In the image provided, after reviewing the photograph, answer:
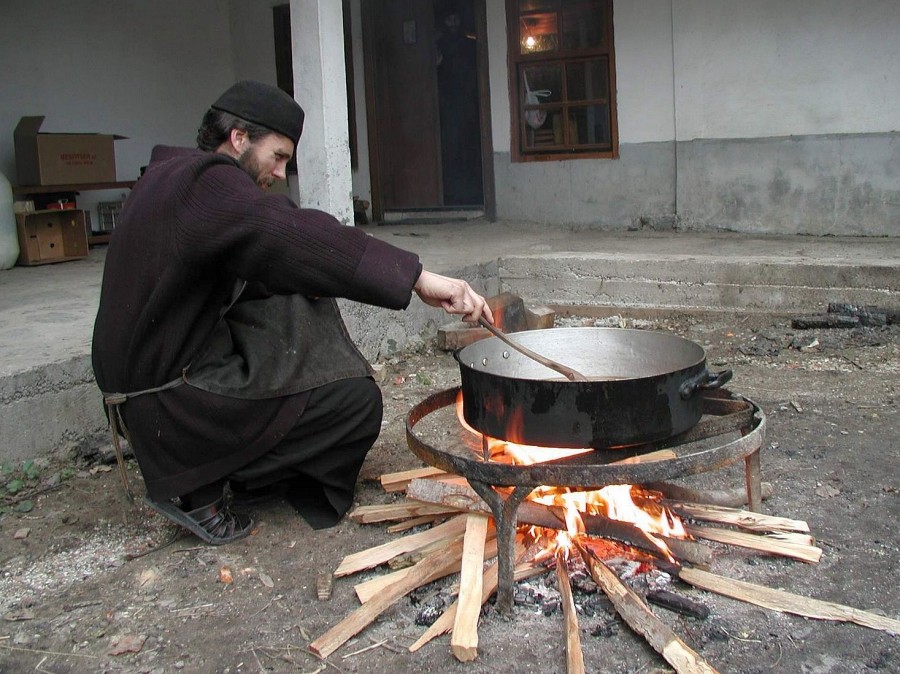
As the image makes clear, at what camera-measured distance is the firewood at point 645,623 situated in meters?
2.32

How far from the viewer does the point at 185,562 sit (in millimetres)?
3158

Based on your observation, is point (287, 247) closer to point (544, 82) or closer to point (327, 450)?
point (327, 450)

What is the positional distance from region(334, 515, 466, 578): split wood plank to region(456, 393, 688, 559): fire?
281 millimetres

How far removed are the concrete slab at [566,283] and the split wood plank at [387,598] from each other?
2.02m

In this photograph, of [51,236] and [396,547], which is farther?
[51,236]

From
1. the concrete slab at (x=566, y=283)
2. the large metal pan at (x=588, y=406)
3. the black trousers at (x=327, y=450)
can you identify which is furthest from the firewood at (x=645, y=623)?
the concrete slab at (x=566, y=283)

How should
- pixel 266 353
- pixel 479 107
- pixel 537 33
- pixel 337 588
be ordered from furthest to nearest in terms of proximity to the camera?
pixel 479 107 → pixel 537 33 → pixel 266 353 → pixel 337 588

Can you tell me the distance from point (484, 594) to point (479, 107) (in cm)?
785

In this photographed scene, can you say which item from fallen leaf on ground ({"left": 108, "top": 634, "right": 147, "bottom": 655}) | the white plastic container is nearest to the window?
the white plastic container

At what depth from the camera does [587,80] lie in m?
8.66

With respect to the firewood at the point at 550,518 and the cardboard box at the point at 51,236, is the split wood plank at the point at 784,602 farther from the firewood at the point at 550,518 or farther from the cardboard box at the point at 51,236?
the cardboard box at the point at 51,236

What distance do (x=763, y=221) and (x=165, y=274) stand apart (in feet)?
20.3

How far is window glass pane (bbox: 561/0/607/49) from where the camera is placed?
27.8 feet

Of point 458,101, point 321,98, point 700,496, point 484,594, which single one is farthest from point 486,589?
point 458,101
